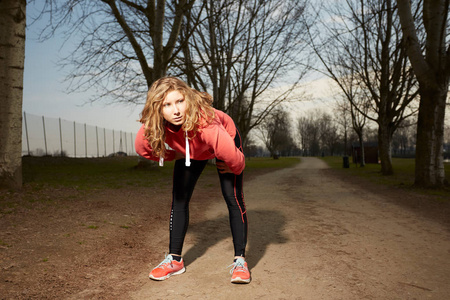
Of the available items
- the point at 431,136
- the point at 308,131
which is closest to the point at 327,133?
the point at 308,131

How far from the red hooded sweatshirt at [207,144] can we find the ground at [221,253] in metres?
1.08

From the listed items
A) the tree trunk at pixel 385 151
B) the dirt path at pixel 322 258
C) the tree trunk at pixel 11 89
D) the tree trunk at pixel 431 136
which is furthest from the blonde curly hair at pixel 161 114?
the tree trunk at pixel 385 151

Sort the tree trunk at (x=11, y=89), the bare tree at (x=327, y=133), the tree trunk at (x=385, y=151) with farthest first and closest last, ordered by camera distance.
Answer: the bare tree at (x=327, y=133) < the tree trunk at (x=385, y=151) < the tree trunk at (x=11, y=89)

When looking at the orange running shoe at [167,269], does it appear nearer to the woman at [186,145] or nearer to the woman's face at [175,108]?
the woman at [186,145]

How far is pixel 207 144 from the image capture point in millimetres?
2596

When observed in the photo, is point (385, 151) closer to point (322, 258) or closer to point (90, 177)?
point (90, 177)

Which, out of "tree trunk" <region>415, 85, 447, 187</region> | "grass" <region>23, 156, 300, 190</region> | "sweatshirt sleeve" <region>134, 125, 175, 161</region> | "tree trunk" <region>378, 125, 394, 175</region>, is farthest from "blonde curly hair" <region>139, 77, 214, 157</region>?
"tree trunk" <region>378, 125, 394, 175</region>

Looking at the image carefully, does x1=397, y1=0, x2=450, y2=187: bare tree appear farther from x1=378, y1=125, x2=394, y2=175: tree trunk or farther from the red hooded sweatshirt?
the red hooded sweatshirt

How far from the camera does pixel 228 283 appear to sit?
2.81m

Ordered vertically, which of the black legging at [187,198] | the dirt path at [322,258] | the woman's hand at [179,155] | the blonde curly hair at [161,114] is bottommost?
the dirt path at [322,258]

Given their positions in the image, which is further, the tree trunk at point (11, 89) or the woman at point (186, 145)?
the tree trunk at point (11, 89)

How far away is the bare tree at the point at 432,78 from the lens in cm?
940

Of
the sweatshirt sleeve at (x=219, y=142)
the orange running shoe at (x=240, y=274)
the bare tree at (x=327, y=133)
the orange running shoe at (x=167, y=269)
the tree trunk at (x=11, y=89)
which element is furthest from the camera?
the bare tree at (x=327, y=133)

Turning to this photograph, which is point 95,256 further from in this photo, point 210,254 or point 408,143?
point 408,143
